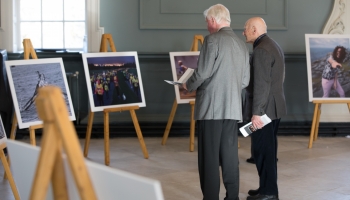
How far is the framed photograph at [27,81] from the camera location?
18.8 ft

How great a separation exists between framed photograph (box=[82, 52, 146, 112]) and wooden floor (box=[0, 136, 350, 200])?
2.15 ft

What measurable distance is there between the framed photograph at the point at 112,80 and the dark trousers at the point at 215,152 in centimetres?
230

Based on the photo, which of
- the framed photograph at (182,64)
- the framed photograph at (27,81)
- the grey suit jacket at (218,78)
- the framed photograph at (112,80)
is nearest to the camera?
the grey suit jacket at (218,78)

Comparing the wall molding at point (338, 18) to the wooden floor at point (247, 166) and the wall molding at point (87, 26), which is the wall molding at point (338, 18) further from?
the wall molding at point (87, 26)

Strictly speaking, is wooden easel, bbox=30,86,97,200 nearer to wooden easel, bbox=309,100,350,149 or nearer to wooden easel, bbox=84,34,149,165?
wooden easel, bbox=84,34,149,165

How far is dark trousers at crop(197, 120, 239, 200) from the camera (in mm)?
4453

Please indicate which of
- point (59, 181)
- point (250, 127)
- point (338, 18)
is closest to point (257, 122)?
point (250, 127)

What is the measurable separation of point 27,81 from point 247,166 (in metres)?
2.48

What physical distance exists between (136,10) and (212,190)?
417 cm

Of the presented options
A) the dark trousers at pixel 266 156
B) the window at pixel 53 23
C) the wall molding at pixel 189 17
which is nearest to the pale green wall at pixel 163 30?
the wall molding at pixel 189 17

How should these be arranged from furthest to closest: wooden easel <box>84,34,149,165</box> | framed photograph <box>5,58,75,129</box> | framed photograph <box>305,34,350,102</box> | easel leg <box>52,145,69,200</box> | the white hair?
framed photograph <box>305,34,350,102</box> < wooden easel <box>84,34,149,165</box> < framed photograph <box>5,58,75,129</box> < the white hair < easel leg <box>52,145,69,200</box>

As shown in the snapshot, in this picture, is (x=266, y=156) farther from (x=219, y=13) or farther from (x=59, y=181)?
(x=59, y=181)

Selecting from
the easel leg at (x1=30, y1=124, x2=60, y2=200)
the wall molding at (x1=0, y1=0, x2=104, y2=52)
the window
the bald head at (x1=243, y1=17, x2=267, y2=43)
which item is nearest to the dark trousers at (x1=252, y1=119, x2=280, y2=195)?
the bald head at (x1=243, y1=17, x2=267, y2=43)

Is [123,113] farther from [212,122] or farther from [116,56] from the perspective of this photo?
[212,122]
